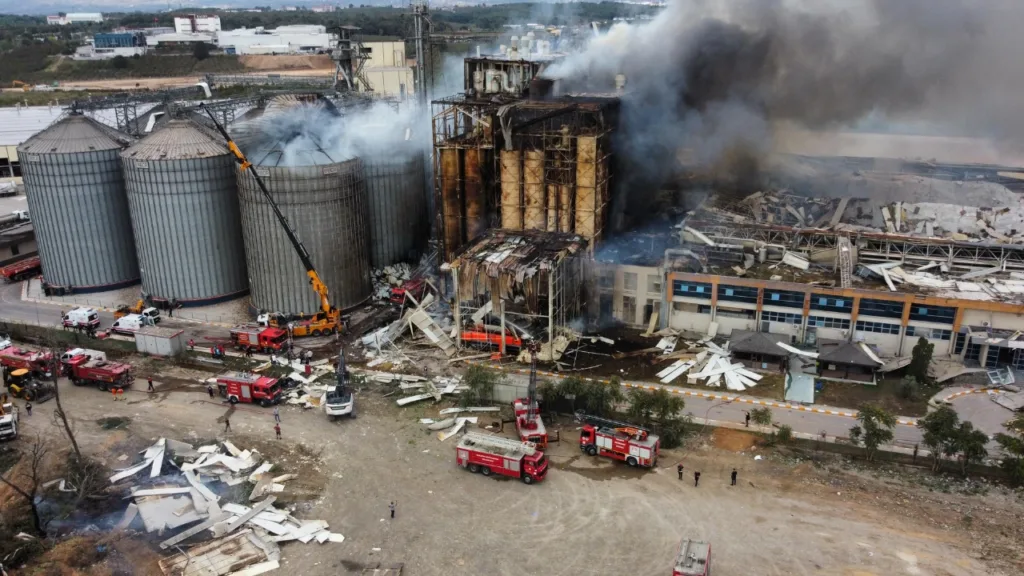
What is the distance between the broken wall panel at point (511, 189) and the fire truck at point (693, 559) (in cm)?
2615

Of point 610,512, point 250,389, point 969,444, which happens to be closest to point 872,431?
point 969,444

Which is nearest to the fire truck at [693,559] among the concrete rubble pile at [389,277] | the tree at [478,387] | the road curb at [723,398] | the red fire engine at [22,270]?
the road curb at [723,398]

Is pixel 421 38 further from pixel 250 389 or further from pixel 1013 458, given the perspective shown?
pixel 1013 458

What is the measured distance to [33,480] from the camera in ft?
89.4

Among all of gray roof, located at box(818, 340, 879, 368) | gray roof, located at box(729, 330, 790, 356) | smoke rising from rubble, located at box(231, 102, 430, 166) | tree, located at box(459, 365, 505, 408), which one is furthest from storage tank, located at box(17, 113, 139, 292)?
gray roof, located at box(818, 340, 879, 368)

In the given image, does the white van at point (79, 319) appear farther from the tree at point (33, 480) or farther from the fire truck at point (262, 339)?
the tree at point (33, 480)

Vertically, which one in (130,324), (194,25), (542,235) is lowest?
(130,324)

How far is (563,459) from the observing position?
3086 centimetres

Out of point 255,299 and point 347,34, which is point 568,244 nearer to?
point 255,299

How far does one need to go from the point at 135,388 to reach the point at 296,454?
1194 centimetres

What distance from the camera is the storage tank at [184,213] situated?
1832 inches

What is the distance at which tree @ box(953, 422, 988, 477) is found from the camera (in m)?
28.5

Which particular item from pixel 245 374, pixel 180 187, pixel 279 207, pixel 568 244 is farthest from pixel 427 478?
pixel 180 187

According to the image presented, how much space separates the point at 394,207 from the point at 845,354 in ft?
101
